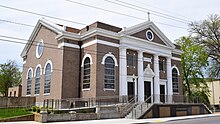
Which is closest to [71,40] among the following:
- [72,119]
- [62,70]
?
[62,70]

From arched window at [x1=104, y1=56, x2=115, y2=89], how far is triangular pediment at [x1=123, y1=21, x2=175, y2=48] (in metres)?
3.81

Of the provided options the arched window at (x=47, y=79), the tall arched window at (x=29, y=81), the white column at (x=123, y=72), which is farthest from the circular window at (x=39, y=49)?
the white column at (x=123, y=72)

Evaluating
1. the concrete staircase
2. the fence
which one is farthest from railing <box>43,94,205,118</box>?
the fence

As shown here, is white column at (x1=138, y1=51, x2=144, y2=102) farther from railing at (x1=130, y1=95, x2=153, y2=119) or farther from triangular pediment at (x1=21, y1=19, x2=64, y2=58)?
triangular pediment at (x1=21, y1=19, x2=64, y2=58)

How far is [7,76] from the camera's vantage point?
48.1 m

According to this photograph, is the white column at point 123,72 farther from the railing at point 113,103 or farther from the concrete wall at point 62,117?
the concrete wall at point 62,117

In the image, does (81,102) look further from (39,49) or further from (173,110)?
(39,49)

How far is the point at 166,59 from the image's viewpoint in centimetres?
3338

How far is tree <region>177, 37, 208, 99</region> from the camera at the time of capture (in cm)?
4150

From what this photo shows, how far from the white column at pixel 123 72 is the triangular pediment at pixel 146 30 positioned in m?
2.46

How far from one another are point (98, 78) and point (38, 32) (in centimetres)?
1347

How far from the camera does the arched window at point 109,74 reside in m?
25.7

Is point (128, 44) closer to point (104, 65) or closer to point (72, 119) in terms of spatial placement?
point (104, 65)

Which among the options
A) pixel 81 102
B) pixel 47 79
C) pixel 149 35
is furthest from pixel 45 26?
pixel 149 35
